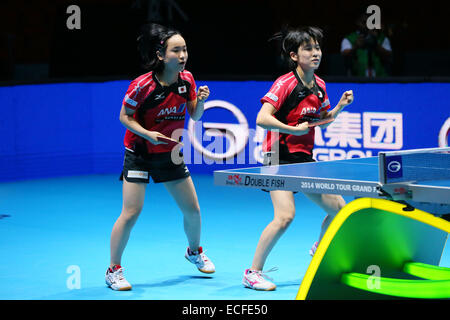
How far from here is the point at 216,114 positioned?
11.2 m

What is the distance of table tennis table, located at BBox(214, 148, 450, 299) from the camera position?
13.6 feet

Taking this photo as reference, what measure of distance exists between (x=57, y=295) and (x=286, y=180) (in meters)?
2.35

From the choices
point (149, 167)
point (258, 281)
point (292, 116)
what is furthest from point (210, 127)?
point (258, 281)

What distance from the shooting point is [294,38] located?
604cm

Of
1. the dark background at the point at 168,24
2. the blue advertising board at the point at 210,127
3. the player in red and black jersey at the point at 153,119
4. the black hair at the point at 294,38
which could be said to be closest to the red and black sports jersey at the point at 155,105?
the player in red and black jersey at the point at 153,119

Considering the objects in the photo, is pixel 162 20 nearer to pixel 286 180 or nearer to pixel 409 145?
pixel 409 145

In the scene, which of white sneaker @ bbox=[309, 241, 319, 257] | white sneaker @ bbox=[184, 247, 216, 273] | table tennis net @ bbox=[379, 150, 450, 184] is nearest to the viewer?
table tennis net @ bbox=[379, 150, 450, 184]

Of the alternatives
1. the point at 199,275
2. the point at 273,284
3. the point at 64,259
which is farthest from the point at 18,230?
the point at 273,284

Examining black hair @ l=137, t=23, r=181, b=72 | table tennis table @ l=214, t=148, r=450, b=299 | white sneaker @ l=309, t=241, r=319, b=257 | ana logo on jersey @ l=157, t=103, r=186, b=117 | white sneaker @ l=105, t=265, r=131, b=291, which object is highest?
black hair @ l=137, t=23, r=181, b=72

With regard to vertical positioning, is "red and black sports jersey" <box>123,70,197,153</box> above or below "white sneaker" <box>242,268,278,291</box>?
above

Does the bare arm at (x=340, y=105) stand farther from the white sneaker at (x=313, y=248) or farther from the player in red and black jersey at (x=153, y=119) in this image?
the white sneaker at (x=313, y=248)

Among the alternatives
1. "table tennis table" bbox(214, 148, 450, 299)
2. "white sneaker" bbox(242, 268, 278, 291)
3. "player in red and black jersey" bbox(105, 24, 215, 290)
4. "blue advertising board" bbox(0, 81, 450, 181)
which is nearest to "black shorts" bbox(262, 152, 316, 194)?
"player in red and black jersey" bbox(105, 24, 215, 290)

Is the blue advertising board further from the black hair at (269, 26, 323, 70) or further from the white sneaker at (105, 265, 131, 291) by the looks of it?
the white sneaker at (105, 265, 131, 291)

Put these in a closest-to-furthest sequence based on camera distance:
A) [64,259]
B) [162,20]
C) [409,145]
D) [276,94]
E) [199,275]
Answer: [276,94] → [199,275] → [64,259] → [409,145] → [162,20]
